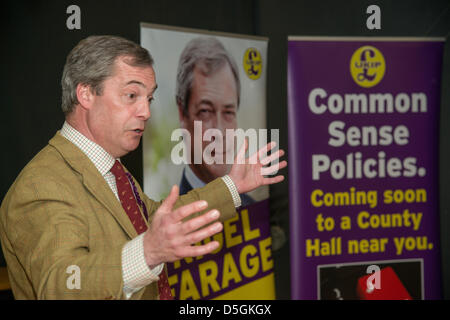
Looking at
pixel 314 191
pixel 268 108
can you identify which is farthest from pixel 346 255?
pixel 268 108

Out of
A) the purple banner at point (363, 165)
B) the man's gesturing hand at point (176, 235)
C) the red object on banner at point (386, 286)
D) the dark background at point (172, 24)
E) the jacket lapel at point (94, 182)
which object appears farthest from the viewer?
the red object on banner at point (386, 286)

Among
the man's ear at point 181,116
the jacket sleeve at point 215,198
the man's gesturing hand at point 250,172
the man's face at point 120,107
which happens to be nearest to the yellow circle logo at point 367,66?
the man's ear at point 181,116

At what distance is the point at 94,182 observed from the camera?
1459 millimetres

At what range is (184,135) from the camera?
2.99 metres

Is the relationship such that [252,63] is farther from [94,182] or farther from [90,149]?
[94,182]

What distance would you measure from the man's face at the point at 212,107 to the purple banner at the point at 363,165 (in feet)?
1.45

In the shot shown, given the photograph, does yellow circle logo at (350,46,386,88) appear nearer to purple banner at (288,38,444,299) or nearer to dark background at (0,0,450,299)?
purple banner at (288,38,444,299)

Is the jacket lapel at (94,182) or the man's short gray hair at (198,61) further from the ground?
the man's short gray hair at (198,61)

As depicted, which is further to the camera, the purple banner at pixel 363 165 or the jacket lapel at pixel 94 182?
the purple banner at pixel 363 165

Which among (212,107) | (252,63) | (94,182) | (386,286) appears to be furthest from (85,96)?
(386,286)

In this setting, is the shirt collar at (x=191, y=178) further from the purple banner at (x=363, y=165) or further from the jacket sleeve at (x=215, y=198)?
the jacket sleeve at (x=215, y=198)

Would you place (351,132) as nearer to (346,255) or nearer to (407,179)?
(407,179)

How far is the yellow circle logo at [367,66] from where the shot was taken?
329 centimetres
